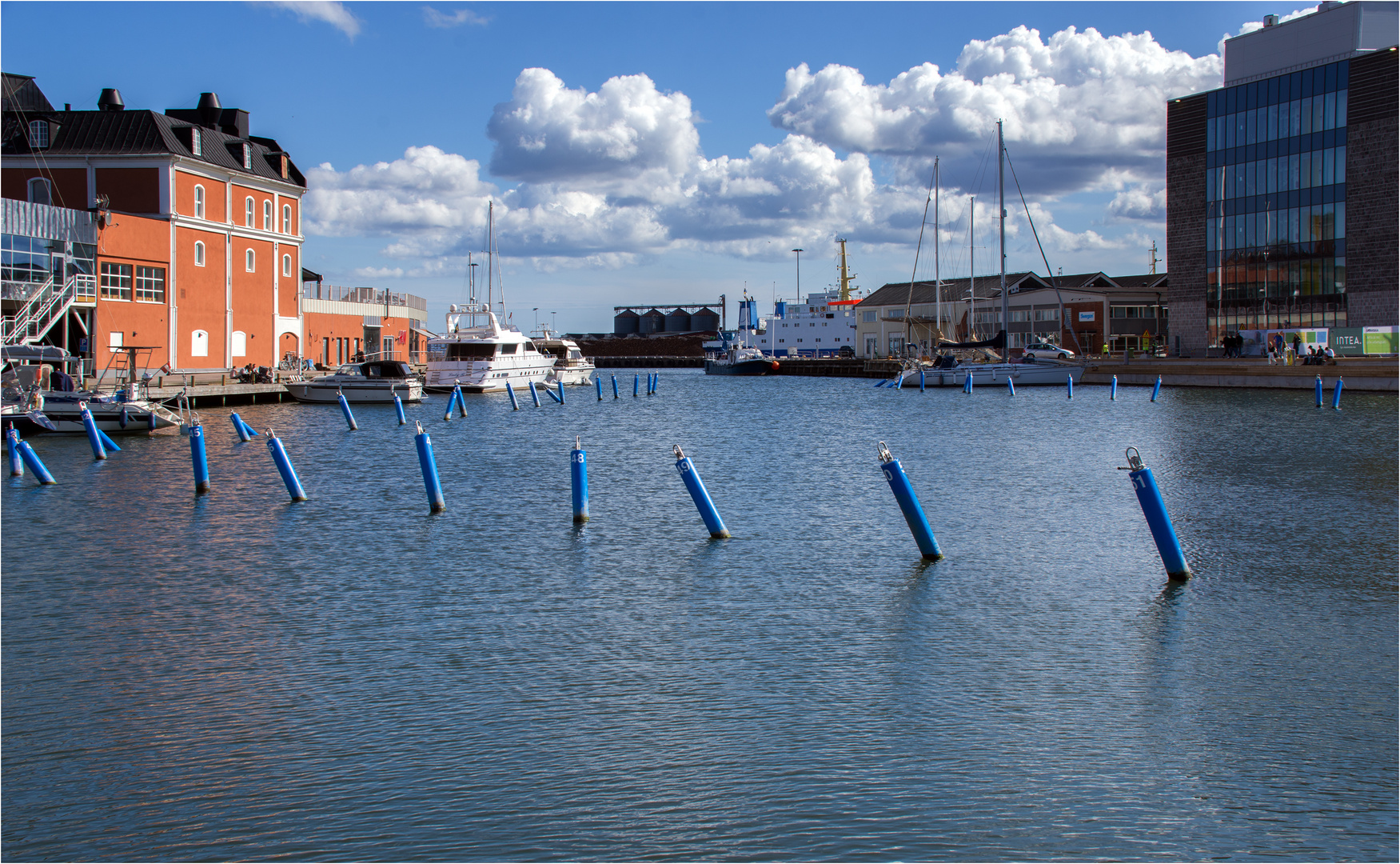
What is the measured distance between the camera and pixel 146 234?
5331 centimetres

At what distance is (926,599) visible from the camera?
13.0 meters

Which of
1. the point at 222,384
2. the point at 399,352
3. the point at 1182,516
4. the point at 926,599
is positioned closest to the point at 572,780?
the point at 926,599

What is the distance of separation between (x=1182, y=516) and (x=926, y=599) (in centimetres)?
819

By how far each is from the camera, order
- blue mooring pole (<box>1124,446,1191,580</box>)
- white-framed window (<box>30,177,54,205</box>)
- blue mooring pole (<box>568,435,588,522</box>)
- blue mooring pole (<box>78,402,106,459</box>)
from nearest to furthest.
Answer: blue mooring pole (<box>1124,446,1191,580</box>), blue mooring pole (<box>568,435,588,522</box>), blue mooring pole (<box>78,402,106,459</box>), white-framed window (<box>30,177,54,205</box>)

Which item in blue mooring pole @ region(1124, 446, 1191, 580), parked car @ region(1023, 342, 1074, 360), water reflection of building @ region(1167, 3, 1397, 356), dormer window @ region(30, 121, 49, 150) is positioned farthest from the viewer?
parked car @ region(1023, 342, 1074, 360)

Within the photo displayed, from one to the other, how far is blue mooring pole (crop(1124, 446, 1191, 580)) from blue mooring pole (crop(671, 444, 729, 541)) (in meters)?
5.88

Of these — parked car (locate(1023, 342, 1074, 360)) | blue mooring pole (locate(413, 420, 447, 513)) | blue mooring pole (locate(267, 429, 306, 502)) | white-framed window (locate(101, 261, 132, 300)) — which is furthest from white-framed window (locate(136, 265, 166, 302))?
parked car (locate(1023, 342, 1074, 360))

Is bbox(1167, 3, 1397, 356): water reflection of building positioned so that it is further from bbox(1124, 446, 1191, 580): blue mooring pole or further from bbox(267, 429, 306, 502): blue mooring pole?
bbox(267, 429, 306, 502): blue mooring pole

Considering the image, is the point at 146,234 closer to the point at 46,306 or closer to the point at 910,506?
the point at 46,306

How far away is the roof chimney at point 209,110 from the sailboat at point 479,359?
1858cm

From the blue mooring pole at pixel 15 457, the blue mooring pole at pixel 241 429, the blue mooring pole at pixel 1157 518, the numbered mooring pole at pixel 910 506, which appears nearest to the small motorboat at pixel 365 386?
the blue mooring pole at pixel 241 429

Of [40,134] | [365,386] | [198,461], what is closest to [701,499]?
[198,461]

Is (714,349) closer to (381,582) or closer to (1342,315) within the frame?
(1342,315)

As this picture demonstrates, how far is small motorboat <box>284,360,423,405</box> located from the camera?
5272 cm
